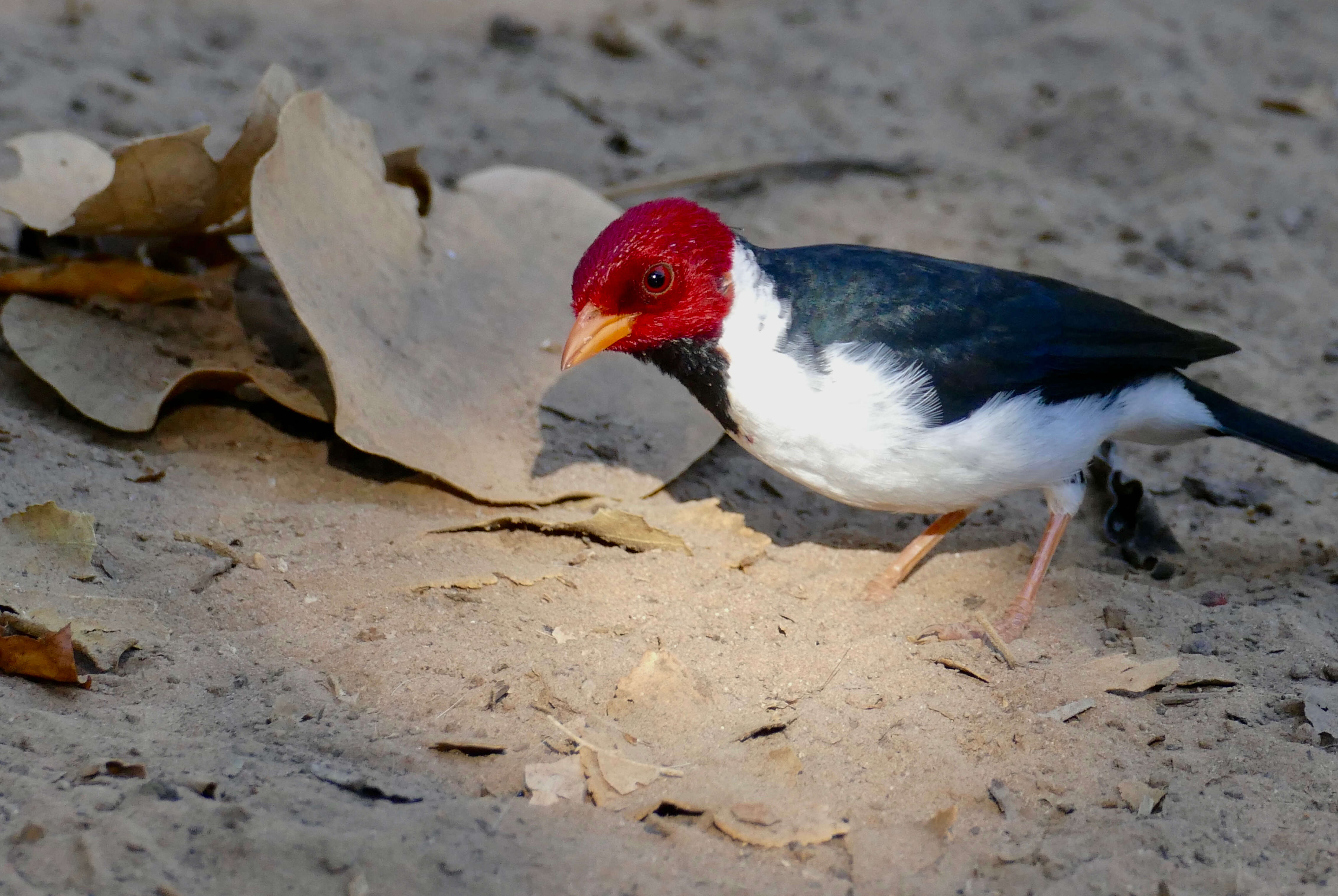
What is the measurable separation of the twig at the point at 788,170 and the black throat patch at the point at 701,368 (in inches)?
94.9

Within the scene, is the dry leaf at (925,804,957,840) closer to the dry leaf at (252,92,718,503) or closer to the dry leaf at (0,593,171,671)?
the dry leaf at (252,92,718,503)

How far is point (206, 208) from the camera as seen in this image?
4.30m

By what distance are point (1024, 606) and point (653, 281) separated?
155 centimetres

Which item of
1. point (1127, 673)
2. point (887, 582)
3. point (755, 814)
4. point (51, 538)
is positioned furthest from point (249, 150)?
point (1127, 673)

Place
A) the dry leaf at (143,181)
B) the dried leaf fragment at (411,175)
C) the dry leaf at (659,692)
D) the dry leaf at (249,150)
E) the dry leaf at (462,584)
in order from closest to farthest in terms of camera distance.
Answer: the dry leaf at (659,692) → the dry leaf at (462,584) → the dry leaf at (143,181) → the dry leaf at (249,150) → the dried leaf fragment at (411,175)

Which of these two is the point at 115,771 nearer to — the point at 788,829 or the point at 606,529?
the point at 788,829

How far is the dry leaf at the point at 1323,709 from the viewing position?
2.99m

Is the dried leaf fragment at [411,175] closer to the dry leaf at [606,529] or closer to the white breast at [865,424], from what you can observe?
the dry leaf at [606,529]

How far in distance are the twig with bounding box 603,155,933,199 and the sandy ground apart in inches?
4.0

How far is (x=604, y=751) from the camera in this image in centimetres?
274

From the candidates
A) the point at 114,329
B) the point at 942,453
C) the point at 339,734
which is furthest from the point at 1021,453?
the point at 114,329

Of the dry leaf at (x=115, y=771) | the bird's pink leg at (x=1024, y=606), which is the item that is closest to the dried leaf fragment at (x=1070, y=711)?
the bird's pink leg at (x=1024, y=606)

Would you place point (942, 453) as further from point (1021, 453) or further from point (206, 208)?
point (206, 208)

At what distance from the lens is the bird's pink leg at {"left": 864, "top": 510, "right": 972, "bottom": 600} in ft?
12.7
